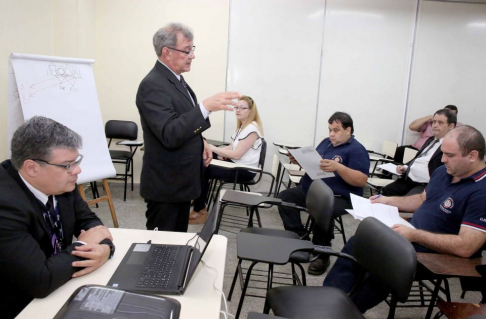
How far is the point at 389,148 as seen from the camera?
15.0 ft

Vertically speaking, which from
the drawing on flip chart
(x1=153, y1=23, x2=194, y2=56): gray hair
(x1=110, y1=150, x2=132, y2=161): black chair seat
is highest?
(x1=153, y1=23, x2=194, y2=56): gray hair

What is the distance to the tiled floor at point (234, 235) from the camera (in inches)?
85.0

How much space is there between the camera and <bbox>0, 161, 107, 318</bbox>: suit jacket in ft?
3.18

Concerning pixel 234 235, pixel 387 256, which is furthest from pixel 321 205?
pixel 234 235

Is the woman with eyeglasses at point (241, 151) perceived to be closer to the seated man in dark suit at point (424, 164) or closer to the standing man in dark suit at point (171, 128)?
the seated man in dark suit at point (424, 164)

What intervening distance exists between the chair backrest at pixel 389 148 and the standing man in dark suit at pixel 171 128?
3412 millimetres

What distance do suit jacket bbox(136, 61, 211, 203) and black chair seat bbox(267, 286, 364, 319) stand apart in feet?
2.28

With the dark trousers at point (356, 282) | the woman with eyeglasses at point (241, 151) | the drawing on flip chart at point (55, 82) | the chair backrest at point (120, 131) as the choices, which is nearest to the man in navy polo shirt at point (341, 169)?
the dark trousers at point (356, 282)

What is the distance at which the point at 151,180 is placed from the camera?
1773mm

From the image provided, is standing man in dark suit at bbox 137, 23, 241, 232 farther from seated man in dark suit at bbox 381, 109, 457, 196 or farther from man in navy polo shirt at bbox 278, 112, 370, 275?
seated man in dark suit at bbox 381, 109, 457, 196

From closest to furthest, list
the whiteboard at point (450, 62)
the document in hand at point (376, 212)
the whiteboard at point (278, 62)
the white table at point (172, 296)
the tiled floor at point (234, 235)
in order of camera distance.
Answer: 1. the white table at point (172, 296)
2. the document in hand at point (376, 212)
3. the tiled floor at point (234, 235)
4. the whiteboard at point (278, 62)
5. the whiteboard at point (450, 62)

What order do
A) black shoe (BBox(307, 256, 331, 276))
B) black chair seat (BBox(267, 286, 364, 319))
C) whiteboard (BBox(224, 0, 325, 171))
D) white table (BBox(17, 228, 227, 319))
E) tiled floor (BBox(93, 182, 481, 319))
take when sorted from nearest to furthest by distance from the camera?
white table (BBox(17, 228, 227, 319)) < black chair seat (BBox(267, 286, 364, 319)) < tiled floor (BBox(93, 182, 481, 319)) < black shoe (BBox(307, 256, 331, 276)) < whiteboard (BBox(224, 0, 325, 171))

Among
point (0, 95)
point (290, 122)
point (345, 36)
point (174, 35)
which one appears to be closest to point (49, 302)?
point (174, 35)

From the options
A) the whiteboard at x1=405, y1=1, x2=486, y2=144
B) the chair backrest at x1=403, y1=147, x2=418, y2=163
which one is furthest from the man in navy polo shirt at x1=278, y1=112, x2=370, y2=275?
the whiteboard at x1=405, y1=1, x2=486, y2=144
